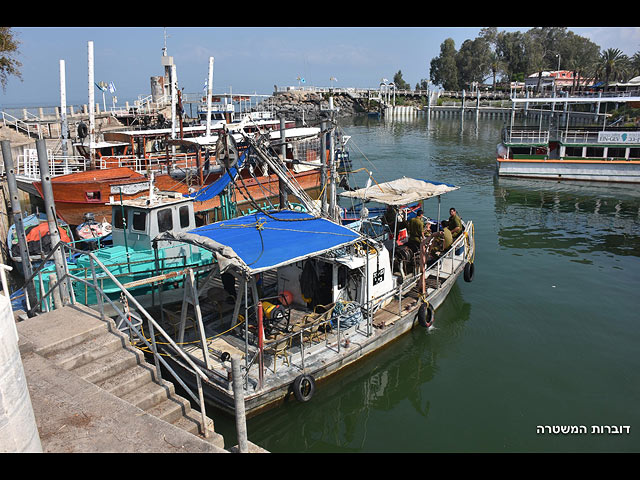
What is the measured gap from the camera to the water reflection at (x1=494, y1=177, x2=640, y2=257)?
24719 mm

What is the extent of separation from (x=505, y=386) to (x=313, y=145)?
26.0 m

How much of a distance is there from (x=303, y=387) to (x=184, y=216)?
7.22m

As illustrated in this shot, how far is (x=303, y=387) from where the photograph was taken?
37.0 ft

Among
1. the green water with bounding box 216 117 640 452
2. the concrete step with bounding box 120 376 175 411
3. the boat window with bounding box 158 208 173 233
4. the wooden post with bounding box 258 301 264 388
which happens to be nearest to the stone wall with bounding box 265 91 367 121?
the green water with bounding box 216 117 640 452

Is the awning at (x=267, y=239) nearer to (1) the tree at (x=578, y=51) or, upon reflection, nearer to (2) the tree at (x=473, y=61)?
(2) the tree at (x=473, y=61)

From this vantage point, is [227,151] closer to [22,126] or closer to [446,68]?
[22,126]

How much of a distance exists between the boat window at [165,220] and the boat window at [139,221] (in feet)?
1.45

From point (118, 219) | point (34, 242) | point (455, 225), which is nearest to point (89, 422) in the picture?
point (118, 219)

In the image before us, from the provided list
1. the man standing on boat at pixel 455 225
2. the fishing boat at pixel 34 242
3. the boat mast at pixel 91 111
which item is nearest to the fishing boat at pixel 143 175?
the boat mast at pixel 91 111

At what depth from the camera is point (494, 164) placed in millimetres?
48031

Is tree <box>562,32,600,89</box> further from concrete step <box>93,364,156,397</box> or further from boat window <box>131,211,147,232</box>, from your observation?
concrete step <box>93,364,156,397</box>

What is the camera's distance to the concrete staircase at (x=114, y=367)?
7488mm
